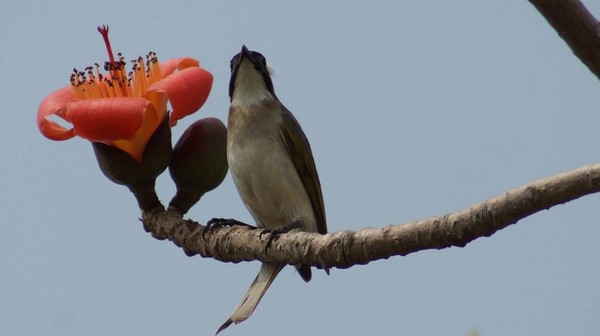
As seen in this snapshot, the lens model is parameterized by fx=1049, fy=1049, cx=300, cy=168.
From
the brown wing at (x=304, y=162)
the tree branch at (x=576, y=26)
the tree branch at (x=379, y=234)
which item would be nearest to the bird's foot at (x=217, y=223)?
the tree branch at (x=379, y=234)

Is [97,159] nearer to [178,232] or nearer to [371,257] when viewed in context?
[178,232]

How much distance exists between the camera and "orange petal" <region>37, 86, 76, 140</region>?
3.87 metres

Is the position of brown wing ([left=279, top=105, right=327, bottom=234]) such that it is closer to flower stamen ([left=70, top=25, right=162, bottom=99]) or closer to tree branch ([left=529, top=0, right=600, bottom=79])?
flower stamen ([left=70, top=25, right=162, bottom=99])

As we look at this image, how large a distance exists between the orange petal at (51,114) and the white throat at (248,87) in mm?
1840

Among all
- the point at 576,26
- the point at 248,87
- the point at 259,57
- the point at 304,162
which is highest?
the point at 259,57

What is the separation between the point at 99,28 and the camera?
4109mm

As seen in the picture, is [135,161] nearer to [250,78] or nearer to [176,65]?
[176,65]

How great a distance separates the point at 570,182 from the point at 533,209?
0.16 m

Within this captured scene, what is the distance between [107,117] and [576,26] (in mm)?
1848

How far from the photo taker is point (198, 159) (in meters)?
4.28

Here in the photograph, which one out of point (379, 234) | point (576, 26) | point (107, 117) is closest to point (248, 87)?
point (107, 117)

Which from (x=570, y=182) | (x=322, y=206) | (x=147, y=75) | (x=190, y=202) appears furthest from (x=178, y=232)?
(x=570, y=182)

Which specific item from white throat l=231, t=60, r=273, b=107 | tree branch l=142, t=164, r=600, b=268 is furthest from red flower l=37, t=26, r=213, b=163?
white throat l=231, t=60, r=273, b=107

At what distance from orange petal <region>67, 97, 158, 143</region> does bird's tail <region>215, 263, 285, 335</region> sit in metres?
0.80
